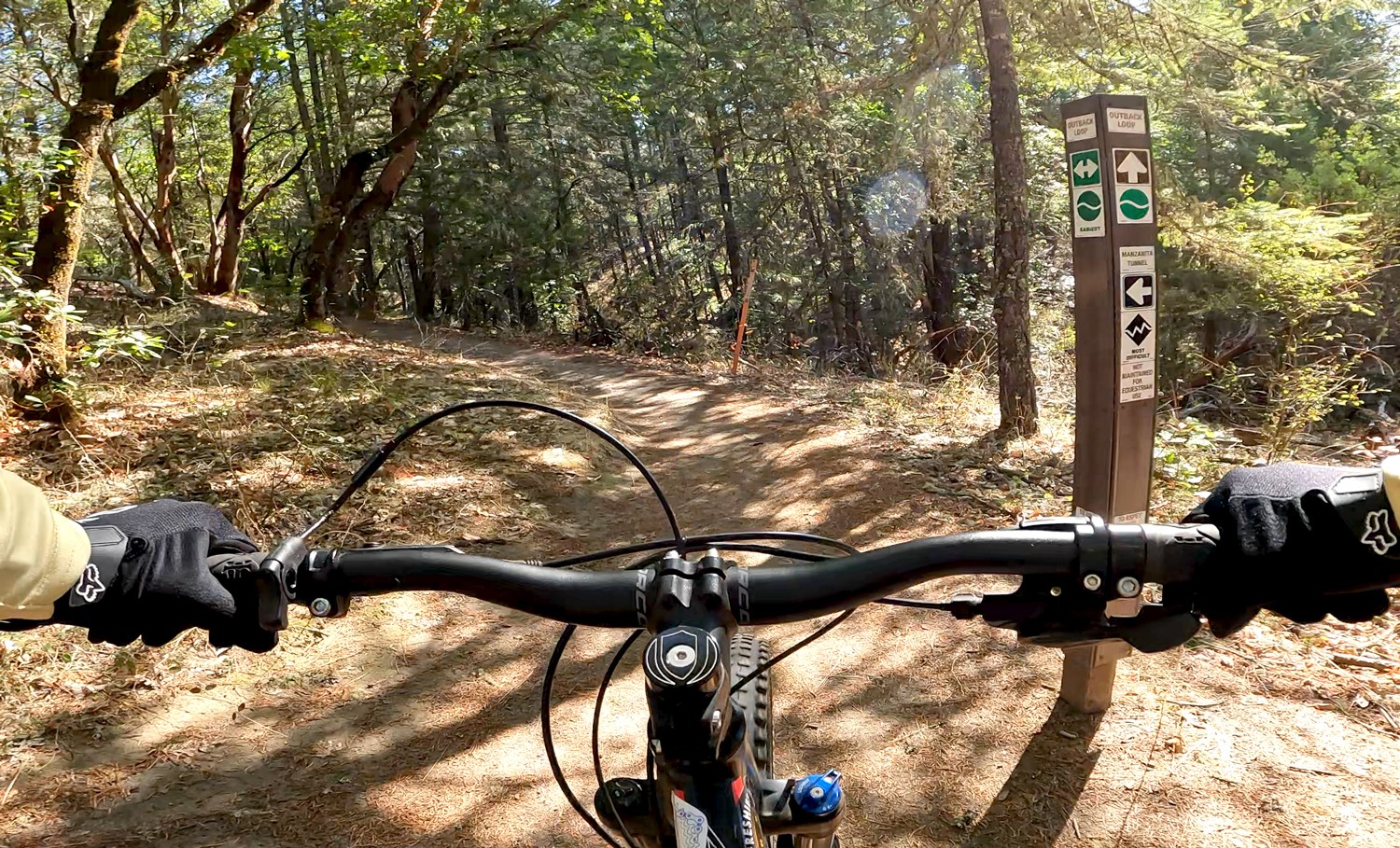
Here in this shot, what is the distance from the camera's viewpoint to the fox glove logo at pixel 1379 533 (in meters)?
1.12

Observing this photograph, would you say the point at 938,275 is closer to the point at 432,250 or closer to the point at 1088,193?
the point at 432,250

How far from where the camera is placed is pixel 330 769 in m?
3.40

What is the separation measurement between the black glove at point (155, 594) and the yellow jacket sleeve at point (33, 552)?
3 centimetres

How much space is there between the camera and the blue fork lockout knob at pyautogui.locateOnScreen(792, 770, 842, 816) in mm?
1606

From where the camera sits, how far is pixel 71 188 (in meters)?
5.84

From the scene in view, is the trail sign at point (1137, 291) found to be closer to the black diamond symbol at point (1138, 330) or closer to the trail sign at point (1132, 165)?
the black diamond symbol at point (1138, 330)

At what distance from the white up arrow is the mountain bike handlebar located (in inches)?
102

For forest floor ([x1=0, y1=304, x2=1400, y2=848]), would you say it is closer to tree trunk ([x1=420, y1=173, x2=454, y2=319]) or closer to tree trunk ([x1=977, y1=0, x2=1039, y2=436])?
tree trunk ([x1=977, y1=0, x2=1039, y2=436])

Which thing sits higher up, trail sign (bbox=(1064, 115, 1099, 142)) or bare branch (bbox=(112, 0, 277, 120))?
bare branch (bbox=(112, 0, 277, 120))

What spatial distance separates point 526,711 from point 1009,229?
5906mm

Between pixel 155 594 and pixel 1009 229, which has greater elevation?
pixel 1009 229

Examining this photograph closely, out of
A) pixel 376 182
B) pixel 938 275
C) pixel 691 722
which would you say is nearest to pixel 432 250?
pixel 376 182

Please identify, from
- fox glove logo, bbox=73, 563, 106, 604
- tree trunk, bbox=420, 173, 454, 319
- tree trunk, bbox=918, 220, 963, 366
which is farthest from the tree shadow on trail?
tree trunk, bbox=420, 173, 454, 319

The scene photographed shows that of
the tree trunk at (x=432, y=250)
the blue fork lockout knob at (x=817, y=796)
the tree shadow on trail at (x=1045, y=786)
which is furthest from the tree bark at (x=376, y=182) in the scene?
the blue fork lockout knob at (x=817, y=796)
